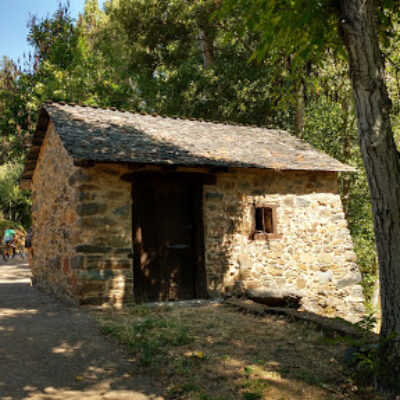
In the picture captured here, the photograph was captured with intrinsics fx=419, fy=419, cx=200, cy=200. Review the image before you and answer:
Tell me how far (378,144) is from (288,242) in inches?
224

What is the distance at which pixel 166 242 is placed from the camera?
8.57m

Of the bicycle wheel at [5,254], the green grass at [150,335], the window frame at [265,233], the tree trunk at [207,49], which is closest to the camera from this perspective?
the green grass at [150,335]

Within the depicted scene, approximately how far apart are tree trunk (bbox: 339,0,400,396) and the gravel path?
2327 millimetres

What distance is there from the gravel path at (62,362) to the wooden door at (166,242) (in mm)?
1719

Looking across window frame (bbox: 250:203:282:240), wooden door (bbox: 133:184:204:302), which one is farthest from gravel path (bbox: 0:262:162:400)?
window frame (bbox: 250:203:282:240)

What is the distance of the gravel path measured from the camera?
12.5 feet

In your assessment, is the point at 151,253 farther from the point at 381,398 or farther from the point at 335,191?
the point at 381,398

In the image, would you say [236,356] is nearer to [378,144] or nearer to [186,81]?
[378,144]

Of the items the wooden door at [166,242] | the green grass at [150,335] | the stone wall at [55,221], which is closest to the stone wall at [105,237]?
the stone wall at [55,221]

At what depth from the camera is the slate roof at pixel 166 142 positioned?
7.78 m

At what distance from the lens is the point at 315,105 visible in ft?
52.8

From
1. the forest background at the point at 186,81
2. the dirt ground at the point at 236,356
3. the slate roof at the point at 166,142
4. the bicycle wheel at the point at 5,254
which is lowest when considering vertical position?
the dirt ground at the point at 236,356

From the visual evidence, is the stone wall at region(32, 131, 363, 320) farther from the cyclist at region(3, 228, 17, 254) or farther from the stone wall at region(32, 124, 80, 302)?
the cyclist at region(3, 228, 17, 254)

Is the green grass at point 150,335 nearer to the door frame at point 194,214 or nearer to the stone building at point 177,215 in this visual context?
the stone building at point 177,215
